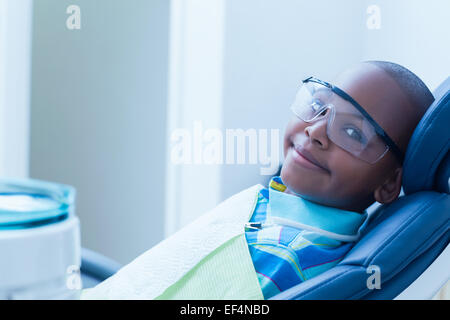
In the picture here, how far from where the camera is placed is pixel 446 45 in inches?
41.6

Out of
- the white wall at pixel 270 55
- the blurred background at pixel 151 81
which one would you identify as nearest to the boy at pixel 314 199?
the blurred background at pixel 151 81

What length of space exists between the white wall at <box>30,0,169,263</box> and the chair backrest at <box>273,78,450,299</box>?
99 cm

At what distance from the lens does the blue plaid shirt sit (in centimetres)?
69

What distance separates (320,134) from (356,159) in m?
0.08

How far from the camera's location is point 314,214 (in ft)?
2.60

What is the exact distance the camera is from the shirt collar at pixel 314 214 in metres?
0.78

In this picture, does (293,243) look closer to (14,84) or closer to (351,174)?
(351,174)

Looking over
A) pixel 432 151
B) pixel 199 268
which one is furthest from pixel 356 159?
pixel 199 268

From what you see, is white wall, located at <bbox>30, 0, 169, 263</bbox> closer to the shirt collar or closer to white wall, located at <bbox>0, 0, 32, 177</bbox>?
white wall, located at <bbox>0, 0, 32, 177</bbox>

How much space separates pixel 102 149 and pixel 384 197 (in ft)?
3.19

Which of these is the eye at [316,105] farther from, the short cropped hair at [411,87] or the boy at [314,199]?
the short cropped hair at [411,87]
